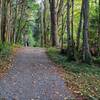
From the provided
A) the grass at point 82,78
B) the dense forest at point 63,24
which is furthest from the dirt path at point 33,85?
the dense forest at point 63,24

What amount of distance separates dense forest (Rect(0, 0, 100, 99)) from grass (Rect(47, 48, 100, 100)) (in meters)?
0.93

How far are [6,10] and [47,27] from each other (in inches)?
705

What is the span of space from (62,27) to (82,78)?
14.5 meters

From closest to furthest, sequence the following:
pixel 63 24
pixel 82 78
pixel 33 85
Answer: pixel 33 85, pixel 82 78, pixel 63 24

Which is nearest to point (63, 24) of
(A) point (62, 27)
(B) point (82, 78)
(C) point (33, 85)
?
(A) point (62, 27)

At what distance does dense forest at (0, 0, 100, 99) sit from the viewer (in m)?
19.8

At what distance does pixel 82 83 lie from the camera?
44.9ft

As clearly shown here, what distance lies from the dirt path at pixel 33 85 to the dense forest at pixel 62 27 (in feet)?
11.6

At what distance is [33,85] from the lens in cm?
1254

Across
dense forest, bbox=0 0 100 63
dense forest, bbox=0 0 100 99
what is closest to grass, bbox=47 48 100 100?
dense forest, bbox=0 0 100 99

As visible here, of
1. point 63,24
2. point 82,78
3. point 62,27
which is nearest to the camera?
point 82,78

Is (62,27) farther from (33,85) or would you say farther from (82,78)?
(33,85)

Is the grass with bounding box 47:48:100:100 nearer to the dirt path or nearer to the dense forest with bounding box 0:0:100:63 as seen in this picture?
the dirt path

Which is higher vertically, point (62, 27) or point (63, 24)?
point (63, 24)
